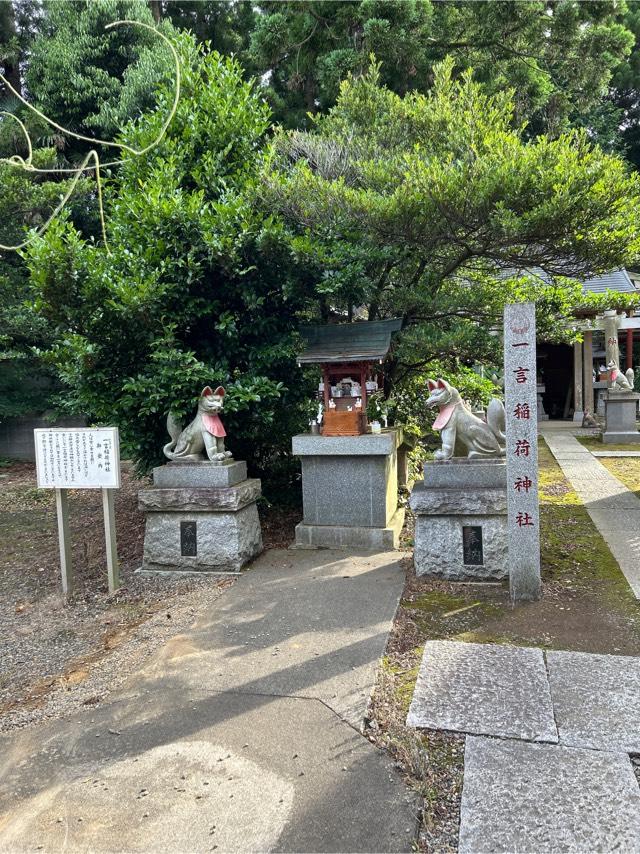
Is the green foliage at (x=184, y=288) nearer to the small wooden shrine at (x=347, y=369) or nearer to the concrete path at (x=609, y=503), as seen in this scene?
the small wooden shrine at (x=347, y=369)

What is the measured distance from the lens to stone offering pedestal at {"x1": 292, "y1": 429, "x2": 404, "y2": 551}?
565cm

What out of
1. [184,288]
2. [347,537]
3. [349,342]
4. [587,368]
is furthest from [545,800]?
[587,368]

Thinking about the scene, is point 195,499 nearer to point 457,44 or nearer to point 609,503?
point 609,503

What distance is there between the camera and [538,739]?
2578 millimetres

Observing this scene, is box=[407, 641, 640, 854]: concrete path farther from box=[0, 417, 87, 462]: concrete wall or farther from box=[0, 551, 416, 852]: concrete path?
box=[0, 417, 87, 462]: concrete wall

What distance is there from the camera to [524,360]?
414cm

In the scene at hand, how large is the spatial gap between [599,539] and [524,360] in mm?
2607

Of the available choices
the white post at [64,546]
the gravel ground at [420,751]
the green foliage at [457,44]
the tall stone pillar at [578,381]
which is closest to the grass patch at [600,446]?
the tall stone pillar at [578,381]

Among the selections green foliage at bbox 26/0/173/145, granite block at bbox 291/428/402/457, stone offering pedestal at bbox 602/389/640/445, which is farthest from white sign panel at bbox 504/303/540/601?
stone offering pedestal at bbox 602/389/640/445

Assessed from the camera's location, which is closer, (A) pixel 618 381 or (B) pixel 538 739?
(B) pixel 538 739

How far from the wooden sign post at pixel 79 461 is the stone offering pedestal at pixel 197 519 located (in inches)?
21.6

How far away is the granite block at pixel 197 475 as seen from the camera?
5.31 metres

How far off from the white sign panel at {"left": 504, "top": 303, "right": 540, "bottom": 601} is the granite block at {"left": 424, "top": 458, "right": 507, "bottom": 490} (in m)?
0.57

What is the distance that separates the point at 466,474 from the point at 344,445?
1311 millimetres
